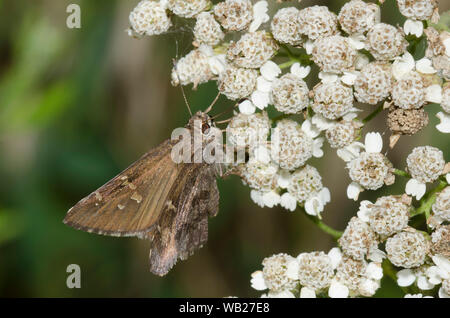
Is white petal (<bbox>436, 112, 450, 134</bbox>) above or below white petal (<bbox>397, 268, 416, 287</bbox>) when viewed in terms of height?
above

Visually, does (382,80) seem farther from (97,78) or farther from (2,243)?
(2,243)

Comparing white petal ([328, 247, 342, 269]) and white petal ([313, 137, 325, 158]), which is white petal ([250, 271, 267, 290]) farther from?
white petal ([313, 137, 325, 158])

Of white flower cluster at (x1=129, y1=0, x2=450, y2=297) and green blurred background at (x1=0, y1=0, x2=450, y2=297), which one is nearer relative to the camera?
white flower cluster at (x1=129, y1=0, x2=450, y2=297)

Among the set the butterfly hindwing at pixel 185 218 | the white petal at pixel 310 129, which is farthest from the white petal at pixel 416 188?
the butterfly hindwing at pixel 185 218

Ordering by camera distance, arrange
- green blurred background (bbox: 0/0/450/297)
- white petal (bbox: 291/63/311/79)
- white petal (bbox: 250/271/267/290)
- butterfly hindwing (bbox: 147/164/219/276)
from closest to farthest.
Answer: white petal (bbox: 291/63/311/79) < white petal (bbox: 250/271/267/290) < butterfly hindwing (bbox: 147/164/219/276) < green blurred background (bbox: 0/0/450/297)

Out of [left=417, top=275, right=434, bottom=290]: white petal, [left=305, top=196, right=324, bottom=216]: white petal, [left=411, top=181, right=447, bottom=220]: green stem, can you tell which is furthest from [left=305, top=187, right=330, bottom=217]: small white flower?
[left=417, top=275, right=434, bottom=290]: white petal

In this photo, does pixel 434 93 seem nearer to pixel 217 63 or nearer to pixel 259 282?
pixel 217 63
